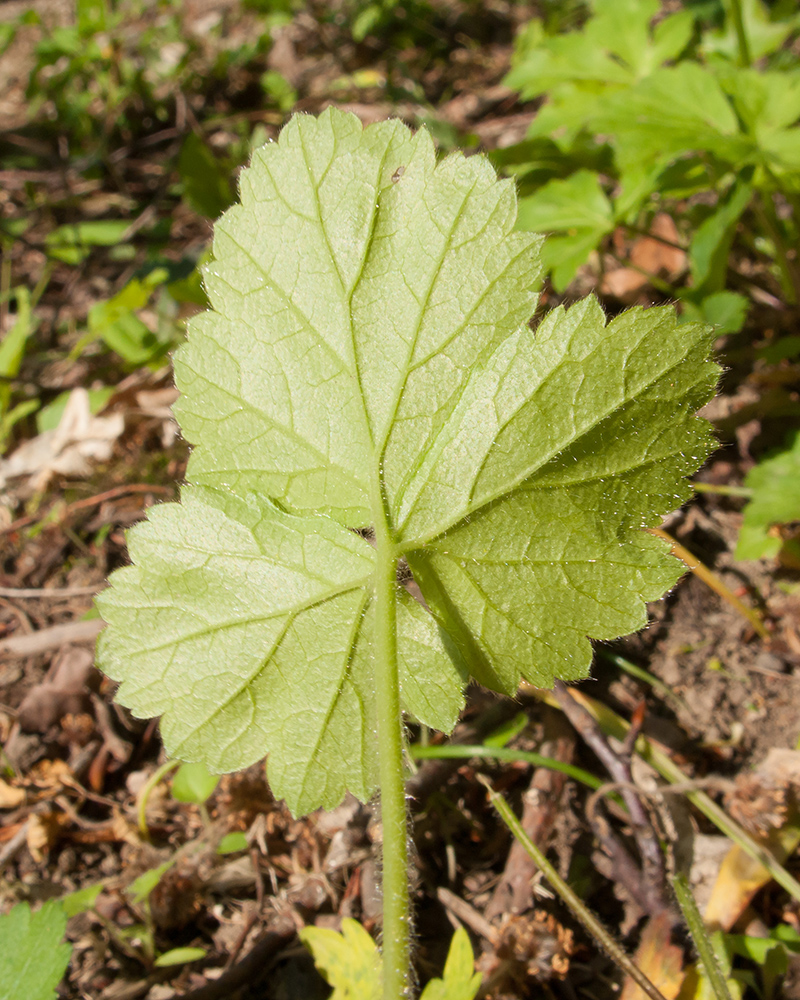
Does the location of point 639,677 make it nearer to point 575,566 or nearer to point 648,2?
point 575,566

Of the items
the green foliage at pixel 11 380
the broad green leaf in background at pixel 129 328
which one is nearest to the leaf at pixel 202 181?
the broad green leaf in background at pixel 129 328

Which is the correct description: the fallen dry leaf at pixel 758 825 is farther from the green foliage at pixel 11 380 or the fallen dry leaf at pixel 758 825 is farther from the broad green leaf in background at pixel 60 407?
the green foliage at pixel 11 380

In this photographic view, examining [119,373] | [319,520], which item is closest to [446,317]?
[319,520]

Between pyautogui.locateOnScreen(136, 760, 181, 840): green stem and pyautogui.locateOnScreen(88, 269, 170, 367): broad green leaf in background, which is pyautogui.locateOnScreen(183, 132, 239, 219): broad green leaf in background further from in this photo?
pyautogui.locateOnScreen(136, 760, 181, 840): green stem

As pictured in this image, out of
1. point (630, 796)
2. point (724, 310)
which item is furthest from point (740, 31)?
point (630, 796)

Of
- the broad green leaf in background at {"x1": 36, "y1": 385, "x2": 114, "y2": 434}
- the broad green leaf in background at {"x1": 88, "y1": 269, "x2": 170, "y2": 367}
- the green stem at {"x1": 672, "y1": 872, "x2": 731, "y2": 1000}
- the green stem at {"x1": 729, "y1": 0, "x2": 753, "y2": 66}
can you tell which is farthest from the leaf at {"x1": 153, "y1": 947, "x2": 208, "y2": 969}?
the green stem at {"x1": 729, "y1": 0, "x2": 753, "y2": 66}
